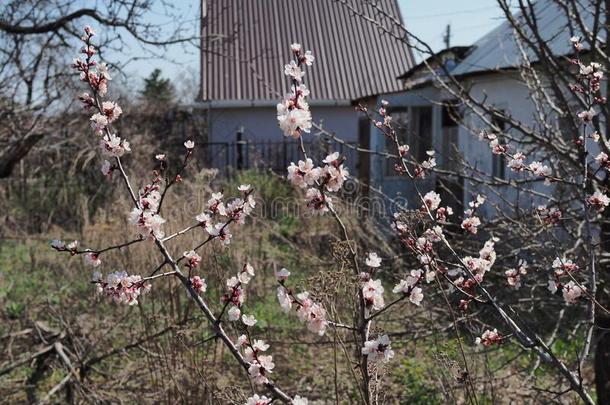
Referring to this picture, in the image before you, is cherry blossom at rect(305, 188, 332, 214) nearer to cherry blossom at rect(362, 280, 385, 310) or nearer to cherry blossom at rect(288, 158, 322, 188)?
cherry blossom at rect(288, 158, 322, 188)

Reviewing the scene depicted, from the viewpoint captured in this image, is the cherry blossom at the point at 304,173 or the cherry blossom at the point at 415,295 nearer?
the cherry blossom at the point at 304,173

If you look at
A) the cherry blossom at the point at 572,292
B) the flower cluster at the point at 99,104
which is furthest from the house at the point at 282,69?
the flower cluster at the point at 99,104

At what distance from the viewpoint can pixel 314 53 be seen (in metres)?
16.9

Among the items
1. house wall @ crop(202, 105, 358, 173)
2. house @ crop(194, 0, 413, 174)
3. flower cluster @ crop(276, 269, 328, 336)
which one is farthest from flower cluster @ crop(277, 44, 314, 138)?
house wall @ crop(202, 105, 358, 173)

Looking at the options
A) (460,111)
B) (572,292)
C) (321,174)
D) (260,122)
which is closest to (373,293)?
(321,174)

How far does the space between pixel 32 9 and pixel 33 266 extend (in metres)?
2.85

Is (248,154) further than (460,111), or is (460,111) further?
(248,154)

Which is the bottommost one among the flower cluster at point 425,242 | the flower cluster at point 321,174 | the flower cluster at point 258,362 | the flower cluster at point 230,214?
the flower cluster at point 258,362

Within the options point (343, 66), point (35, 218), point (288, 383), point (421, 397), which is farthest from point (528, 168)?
point (343, 66)

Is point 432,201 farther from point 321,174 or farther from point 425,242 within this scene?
point 321,174

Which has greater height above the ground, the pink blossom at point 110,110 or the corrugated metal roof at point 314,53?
the corrugated metal roof at point 314,53

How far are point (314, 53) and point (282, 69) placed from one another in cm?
121

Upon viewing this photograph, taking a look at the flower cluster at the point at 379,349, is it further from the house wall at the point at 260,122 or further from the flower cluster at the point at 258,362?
the house wall at the point at 260,122

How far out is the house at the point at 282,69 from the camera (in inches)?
627
